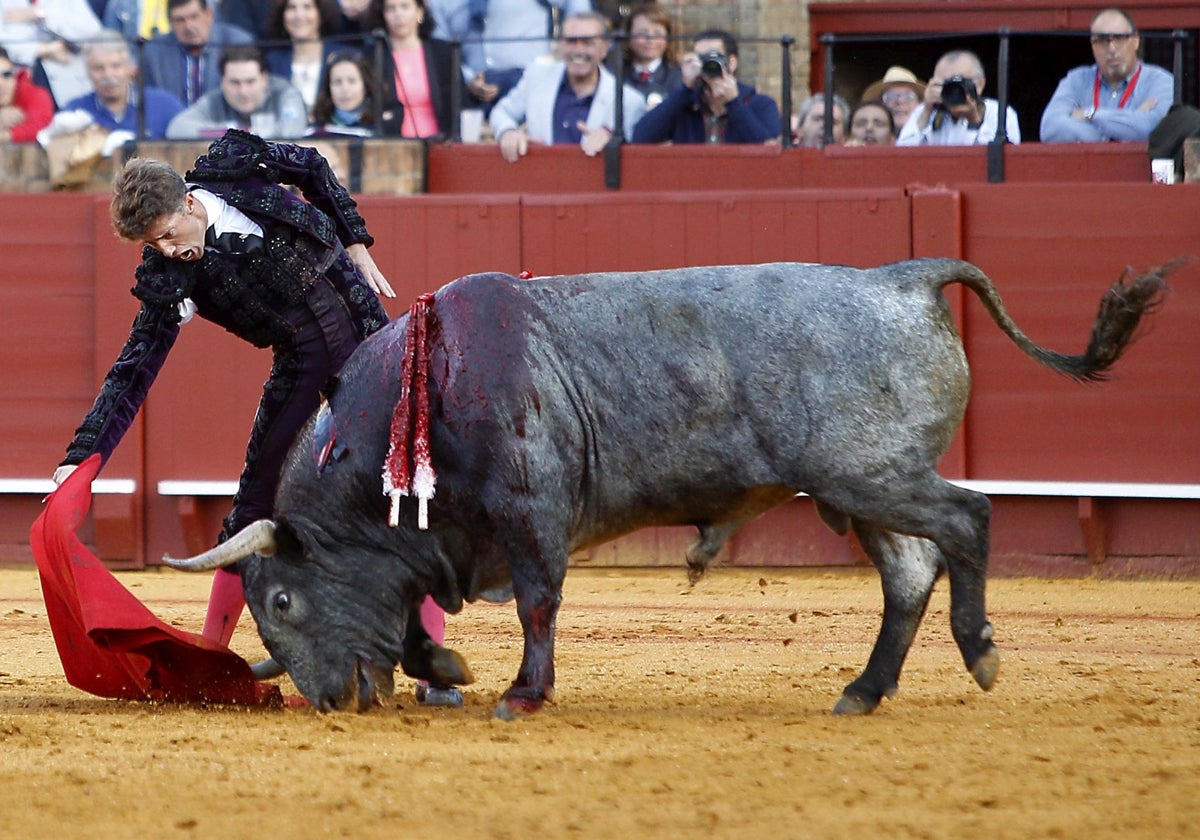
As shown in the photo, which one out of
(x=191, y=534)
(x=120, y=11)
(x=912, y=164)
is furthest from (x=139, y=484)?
(x=912, y=164)

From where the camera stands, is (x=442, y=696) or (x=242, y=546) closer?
(x=242, y=546)

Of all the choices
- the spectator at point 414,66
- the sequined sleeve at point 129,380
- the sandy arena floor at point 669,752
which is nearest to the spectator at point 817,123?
the spectator at point 414,66

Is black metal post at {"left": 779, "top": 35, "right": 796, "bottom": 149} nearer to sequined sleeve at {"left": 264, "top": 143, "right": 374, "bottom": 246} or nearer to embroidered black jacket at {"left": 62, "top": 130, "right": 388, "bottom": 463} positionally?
sequined sleeve at {"left": 264, "top": 143, "right": 374, "bottom": 246}

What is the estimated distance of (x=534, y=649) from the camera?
4.39 m

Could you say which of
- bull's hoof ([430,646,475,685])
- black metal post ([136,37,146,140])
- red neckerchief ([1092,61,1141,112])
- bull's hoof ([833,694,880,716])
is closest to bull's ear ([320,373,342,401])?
bull's hoof ([430,646,475,685])

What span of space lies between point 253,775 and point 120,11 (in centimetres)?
719

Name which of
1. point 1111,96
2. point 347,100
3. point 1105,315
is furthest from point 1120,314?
point 347,100

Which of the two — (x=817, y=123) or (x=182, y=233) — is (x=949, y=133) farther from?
Answer: (x=182, y=233)

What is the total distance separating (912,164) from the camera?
336 inches

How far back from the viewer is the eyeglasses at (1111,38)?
8086 mm

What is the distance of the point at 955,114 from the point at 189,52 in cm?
401

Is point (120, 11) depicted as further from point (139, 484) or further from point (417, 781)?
point (417, 781)

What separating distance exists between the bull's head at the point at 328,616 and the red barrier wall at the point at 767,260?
3877 mm

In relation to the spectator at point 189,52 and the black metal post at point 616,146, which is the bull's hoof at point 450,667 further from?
the spectator at point 189,52
